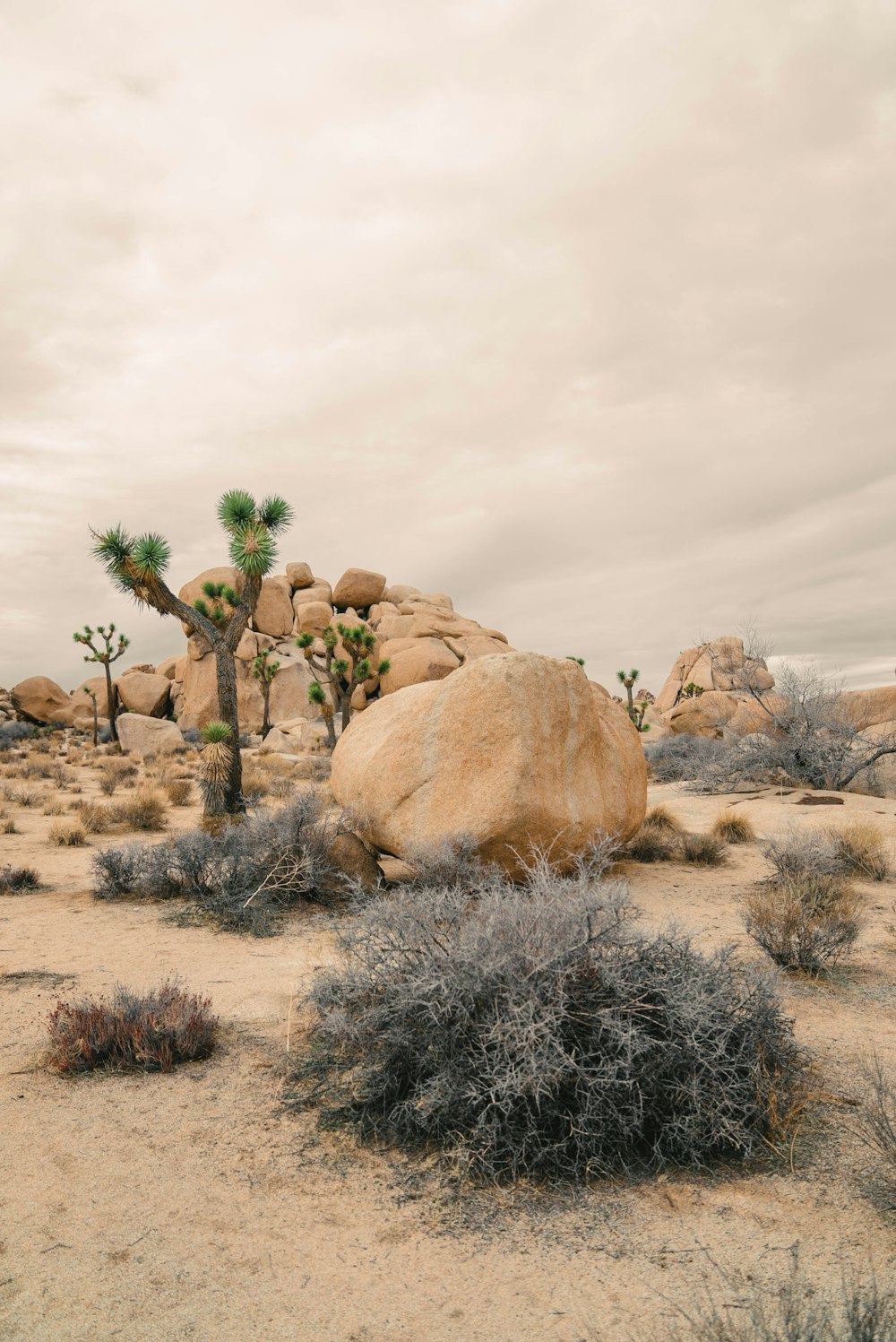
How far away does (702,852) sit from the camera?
11469mm

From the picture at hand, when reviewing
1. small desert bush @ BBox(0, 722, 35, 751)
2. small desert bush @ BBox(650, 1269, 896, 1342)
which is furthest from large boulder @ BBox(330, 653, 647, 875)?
small desert bush @ BBox(0, 722, 35, 751)

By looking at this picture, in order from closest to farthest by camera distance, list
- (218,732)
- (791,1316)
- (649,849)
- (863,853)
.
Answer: (791,1316) < (863,853) < (649,849) < (218,732)

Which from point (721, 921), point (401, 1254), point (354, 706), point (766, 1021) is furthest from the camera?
point (354, 706)

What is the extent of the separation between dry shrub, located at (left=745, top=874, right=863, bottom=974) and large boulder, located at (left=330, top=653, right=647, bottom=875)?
205 cm

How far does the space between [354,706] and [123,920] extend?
31352mm

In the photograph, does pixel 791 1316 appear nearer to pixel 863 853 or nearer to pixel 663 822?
pixel 863 853

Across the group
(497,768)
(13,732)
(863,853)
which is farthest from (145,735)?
(863,853)

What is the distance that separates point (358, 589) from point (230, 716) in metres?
33.0

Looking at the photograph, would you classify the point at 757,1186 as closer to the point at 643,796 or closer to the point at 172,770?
the point at 643,796

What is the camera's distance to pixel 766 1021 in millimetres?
4172

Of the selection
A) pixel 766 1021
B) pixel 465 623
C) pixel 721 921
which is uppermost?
pixel 465 623

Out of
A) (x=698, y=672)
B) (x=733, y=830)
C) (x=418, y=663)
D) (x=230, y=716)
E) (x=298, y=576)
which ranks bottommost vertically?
(x=733, y=830)

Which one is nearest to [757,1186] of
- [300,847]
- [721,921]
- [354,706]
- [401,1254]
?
[401,1254]

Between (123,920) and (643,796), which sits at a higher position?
(643,796)
